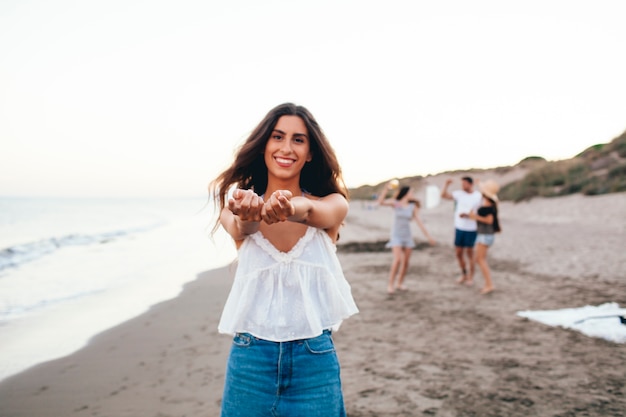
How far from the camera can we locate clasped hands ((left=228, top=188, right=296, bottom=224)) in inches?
62.1

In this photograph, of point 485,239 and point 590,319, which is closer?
point 590,319

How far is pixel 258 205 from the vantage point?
62.7 inches

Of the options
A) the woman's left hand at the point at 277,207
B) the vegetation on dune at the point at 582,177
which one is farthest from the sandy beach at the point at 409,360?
the vegetation on dune at the point at 582,177

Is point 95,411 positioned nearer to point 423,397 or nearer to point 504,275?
point 423,397

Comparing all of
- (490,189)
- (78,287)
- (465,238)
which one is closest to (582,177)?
(465,238)

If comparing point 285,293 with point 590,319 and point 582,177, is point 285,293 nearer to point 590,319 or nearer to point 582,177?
point 590,319

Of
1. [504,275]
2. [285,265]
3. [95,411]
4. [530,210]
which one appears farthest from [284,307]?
[530,210]

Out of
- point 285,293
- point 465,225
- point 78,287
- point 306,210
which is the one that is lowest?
point 78,287

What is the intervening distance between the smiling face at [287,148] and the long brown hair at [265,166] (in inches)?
1.2

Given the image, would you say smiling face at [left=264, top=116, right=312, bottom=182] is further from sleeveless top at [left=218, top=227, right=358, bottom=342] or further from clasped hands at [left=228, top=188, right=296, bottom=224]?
clasped hands at [left=228, top=188, right=296, bottom=224]

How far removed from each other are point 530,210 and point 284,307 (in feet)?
82.6

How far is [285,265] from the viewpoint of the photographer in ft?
6.39

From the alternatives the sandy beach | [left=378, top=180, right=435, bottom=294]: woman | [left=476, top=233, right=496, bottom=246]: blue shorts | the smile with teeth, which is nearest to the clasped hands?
the smile with teeth

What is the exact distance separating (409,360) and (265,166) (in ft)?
11.5
